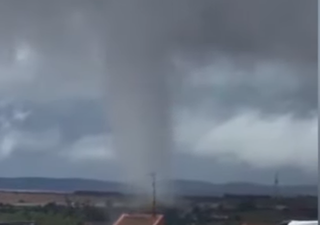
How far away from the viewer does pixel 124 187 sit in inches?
168

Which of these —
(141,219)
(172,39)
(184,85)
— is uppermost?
(172,39)

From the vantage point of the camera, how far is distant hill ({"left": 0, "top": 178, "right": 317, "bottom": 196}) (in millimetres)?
4285

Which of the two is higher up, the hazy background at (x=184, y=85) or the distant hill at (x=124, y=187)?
the hazy background at (x=184, y=85)

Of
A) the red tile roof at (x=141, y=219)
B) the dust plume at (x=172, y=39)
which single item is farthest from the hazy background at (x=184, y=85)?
the red tile roof at (x=141, y=219)

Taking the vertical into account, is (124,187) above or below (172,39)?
below

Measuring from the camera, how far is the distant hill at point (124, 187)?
4.29m

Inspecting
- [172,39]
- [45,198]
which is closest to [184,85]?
[172,39]

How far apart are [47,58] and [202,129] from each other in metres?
0.56

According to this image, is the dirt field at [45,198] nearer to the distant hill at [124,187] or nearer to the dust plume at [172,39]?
the distant hill at [124,187]

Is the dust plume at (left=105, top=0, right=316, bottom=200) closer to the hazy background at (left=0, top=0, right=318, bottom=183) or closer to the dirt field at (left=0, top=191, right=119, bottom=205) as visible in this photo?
the hazy background at (left=0, top=0, right=318, bottom=183)

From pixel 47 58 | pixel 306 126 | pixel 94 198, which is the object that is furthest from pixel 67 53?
pixel 306 126

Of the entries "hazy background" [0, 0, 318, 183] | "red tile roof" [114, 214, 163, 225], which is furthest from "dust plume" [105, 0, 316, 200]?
"red tile roof" [114, 214, 163, 225]

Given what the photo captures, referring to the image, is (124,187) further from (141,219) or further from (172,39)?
(172,39)

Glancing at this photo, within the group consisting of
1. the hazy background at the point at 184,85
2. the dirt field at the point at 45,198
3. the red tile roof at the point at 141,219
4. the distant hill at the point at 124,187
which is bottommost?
the red tile roof at the point at 141,219
